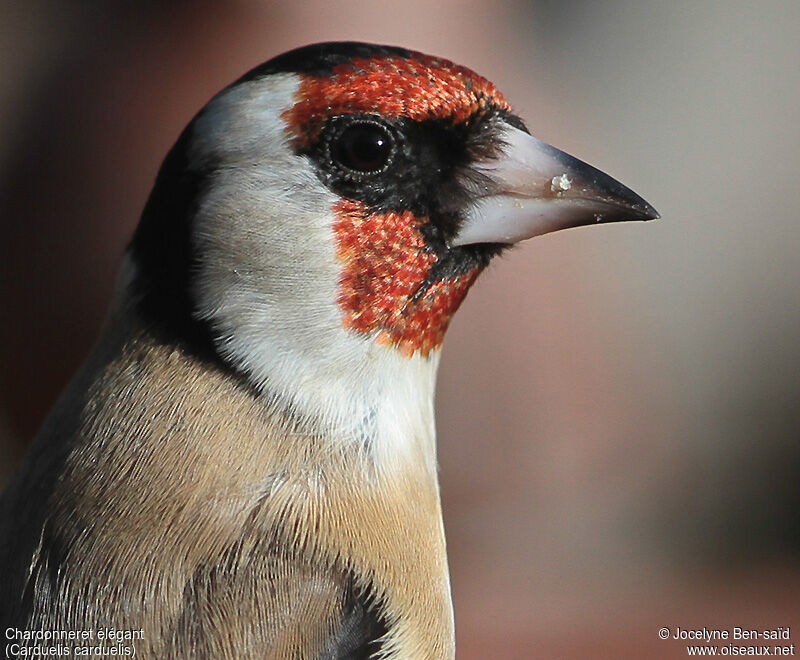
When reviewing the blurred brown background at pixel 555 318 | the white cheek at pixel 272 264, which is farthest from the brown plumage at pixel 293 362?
the blurred brown background at pixel 555 318

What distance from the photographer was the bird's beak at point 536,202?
1.11 m

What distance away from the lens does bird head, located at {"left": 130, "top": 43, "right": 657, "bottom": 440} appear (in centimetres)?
106

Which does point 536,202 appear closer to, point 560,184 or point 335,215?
point 560,184

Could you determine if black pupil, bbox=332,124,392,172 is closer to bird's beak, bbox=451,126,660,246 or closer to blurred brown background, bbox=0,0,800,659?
bird's beak, bbox=451,126,660,246

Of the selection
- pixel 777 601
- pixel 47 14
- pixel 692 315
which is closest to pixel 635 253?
pixel 692 315

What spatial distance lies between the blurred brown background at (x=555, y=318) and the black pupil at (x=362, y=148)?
1.29 meters

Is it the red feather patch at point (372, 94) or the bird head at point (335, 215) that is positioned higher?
the red feather patch at point (372, 94)

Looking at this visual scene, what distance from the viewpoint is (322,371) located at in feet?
3.55

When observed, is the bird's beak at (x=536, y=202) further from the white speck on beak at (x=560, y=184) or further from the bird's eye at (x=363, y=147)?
the bird's eye at (x=363, y=147)

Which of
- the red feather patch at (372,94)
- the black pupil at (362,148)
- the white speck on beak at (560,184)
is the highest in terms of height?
the red feather patch at (372,94)

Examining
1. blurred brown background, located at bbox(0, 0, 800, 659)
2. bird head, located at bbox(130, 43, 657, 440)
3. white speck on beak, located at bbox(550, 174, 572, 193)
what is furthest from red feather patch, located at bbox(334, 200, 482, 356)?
blurred brown background, located at bbox(0, 0, 800, 659)

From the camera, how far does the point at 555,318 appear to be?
101 inches

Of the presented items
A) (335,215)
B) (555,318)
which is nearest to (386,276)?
(335,215)

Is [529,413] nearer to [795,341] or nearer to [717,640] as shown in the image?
[717,640]
